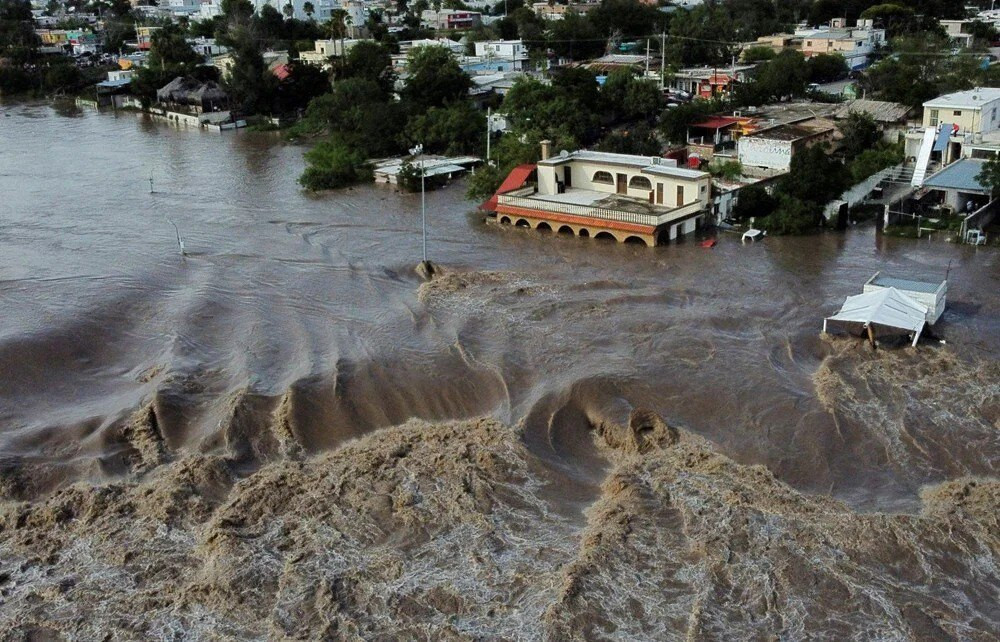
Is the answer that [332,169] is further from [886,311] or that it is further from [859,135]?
[886,311]

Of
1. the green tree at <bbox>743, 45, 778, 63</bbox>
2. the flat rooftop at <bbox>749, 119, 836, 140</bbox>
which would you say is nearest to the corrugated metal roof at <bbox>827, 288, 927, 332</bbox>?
the flat rooftop at <bbox>749, 119, 836, 140</bbox>

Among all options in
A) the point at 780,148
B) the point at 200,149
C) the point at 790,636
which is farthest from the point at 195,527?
the point at 200,149

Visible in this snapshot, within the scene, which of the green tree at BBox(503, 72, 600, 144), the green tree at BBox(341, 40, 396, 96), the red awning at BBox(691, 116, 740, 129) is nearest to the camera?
the green tree at BBox(503, 72, 600, 144)

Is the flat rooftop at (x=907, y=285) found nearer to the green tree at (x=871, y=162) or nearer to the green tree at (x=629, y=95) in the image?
the green tree at (x=871, y=162)

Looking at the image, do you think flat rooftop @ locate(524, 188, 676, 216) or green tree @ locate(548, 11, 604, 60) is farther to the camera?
green tree @ locate(548, 11, 604, 60)

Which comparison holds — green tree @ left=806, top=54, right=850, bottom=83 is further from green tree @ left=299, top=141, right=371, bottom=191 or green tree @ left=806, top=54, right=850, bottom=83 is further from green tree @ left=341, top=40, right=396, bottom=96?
green tree @ left=299, top=141, right=371, bottom=191

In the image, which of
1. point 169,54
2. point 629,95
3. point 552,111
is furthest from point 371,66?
point 169,54
